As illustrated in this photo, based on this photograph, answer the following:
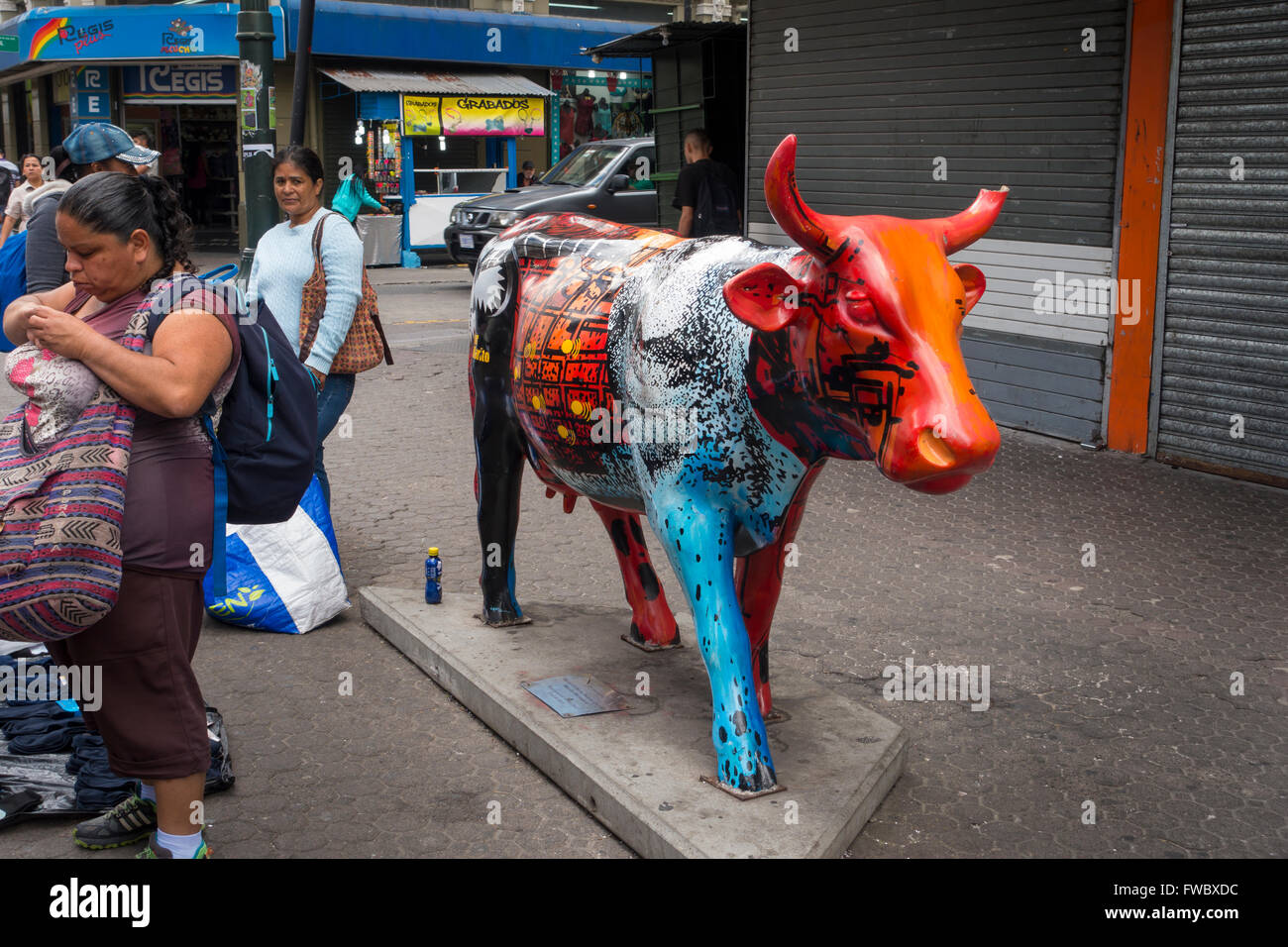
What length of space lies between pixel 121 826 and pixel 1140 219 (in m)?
6.99

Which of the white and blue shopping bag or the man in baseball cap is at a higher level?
the man in baseball cap

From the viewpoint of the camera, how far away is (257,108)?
413 inches

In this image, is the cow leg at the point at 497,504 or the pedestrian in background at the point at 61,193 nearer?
the cow leg at the point at 497,504

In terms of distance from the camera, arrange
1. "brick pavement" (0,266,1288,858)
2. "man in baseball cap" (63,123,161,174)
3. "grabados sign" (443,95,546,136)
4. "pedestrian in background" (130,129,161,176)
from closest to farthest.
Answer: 1. "brick pavement" (0,266,1288,858)
2. "man in baseball cap" (63,123,161,174)
3. "pedestrian in background" (130,129,161,176)
4. "grabados sign" (443,95,546,136)

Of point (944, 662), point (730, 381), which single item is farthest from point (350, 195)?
point (730, 381)

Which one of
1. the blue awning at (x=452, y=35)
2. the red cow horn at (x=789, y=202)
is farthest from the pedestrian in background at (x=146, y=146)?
the blue awning at (x=452, y=35)

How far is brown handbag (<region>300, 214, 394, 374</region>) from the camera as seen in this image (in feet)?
18.7

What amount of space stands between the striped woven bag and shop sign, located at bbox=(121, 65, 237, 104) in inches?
838

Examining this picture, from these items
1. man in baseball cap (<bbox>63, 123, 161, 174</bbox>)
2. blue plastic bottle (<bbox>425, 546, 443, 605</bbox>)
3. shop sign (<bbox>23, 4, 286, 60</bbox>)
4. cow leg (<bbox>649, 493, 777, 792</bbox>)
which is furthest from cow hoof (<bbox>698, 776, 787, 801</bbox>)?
shop sign (<bbox>23, 4, 286, 60</bbox>)

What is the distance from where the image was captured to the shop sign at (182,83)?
22.5m

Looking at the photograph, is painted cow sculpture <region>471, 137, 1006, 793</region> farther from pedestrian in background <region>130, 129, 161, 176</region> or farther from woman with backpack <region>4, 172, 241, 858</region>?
pedestrian in background <region>130, 129, 161, 176</region>

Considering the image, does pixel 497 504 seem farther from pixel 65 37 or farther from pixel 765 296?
pixel 65 37

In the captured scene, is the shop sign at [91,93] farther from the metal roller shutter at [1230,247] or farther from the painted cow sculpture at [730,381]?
the painted cow sculpture at [730,381]

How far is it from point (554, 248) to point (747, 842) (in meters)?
2.27
